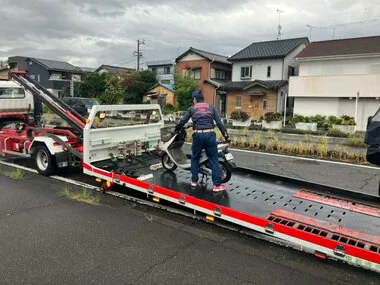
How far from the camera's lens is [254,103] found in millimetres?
32125

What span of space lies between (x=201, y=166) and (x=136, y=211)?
4.51 feet

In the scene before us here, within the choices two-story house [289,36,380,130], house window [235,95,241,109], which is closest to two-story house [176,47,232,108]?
house window [235,95,241,109]

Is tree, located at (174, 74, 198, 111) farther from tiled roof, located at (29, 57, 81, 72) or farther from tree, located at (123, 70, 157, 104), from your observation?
tiled roof, located at (29, 57, 81, 72)

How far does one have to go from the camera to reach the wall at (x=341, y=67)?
25.4 meters

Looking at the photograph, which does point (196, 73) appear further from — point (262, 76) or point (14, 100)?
point (14, 100)

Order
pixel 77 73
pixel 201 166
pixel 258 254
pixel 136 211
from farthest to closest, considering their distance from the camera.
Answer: pixel 77 73 → pixel 201 166 → pixel 136 211 → pixel 258 254

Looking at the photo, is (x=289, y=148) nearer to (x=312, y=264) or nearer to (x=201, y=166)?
→ (x=201, y=166)

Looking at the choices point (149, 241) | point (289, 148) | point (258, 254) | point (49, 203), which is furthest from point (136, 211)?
point (289, 148)

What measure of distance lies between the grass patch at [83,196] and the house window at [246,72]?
1149 inches

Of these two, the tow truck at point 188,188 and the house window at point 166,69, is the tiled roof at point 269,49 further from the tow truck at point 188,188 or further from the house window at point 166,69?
the tow truck at point 188,188

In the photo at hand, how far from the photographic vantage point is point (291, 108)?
3145 cm

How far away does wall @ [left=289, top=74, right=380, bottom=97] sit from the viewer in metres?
24.4

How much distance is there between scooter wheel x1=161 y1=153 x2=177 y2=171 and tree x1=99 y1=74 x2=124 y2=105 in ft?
85.7

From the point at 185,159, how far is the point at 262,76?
27.8 m
